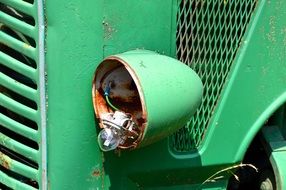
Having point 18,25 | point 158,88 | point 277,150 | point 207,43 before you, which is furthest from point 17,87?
point 277,150

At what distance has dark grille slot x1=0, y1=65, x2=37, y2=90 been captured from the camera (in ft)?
7.36

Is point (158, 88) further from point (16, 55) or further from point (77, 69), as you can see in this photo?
point (16, 55)

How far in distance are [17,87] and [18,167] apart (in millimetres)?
284

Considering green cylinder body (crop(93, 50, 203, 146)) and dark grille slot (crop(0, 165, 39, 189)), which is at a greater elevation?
green cylinder body (crop(93, 50, 203, 146))

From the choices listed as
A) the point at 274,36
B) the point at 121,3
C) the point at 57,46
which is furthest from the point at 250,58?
the point at 57,46

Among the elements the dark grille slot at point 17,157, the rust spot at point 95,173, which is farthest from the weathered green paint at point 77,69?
the dark grille slot at point 17,157

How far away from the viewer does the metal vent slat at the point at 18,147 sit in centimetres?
221

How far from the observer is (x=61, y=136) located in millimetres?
2180

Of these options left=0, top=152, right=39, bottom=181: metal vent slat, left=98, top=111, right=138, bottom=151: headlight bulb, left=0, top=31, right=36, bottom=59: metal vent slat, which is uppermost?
left=0, top=31, right=36, bottom=59: metal vent slat

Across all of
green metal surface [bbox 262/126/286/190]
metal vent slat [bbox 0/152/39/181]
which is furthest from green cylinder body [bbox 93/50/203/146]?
green metal surface [bbox 262/126/286/190]

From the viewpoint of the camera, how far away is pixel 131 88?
83.7 inches

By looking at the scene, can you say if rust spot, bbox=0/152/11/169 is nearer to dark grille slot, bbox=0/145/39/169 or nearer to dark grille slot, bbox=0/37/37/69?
dark grille slot, bbox=0/145/39/169

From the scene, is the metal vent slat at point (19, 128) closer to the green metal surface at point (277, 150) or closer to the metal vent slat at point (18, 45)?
the metal vent slat at point (18, 45)

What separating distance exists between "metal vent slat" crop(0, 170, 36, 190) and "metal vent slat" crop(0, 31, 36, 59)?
449 millimetres
